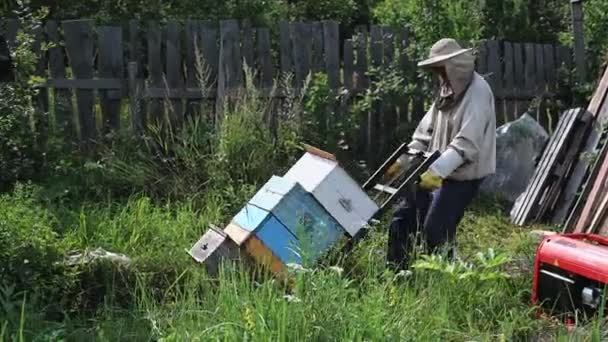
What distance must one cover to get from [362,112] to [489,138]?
280cm

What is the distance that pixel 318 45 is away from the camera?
8.00 metres

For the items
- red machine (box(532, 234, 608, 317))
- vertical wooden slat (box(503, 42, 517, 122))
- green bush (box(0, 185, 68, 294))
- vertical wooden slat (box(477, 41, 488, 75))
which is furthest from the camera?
vertical wooden slat (box(503, 42, 517, 122))

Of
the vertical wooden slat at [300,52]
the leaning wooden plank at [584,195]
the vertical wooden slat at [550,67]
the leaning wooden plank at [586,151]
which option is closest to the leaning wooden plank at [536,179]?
the leaning wooden plank at [586,151]

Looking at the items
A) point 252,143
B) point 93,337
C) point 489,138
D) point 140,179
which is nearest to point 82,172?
point 140,179

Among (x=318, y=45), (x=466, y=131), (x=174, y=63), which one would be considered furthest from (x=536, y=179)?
(x=174, y=63)

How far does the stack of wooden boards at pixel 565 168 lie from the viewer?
7.11 metres

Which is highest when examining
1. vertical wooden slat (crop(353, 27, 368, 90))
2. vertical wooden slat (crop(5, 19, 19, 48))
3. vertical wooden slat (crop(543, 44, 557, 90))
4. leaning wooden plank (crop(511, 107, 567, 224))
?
vertical wooden slat (crop(5, 19, 19, 48))

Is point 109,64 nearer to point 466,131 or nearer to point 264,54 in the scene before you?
point 264,54

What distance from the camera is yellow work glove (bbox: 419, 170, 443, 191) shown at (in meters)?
5.06

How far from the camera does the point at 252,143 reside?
6898mm

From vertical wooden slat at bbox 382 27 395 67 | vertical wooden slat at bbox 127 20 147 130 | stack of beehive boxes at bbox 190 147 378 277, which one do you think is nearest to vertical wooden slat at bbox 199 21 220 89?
vertical wooden slat at bbox 127 20 147 130

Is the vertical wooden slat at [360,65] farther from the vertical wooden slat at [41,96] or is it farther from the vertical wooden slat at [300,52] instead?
the vertical wooden slat at [41,96]

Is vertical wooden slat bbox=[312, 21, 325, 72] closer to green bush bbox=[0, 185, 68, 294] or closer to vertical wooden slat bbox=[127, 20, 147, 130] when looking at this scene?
vertical wooden slat bbox=[127, 20, 147, 130]

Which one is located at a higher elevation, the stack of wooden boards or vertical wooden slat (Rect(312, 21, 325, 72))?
vertical wooden slat (Rect(312, 21, 325, 72))
